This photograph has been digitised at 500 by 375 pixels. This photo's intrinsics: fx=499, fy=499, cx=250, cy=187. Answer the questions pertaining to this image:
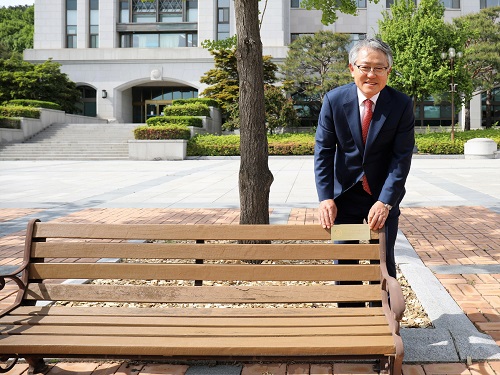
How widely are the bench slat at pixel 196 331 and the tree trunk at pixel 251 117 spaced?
252 cm

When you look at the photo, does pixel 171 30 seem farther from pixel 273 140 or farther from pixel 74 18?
pixel 273 140

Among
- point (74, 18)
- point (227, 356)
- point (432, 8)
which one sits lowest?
point (227, 356)

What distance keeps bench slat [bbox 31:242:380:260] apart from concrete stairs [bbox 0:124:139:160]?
2432 cm

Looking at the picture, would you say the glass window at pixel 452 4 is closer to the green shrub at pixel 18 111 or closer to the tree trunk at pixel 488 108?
the tree trunk at pixel 488 108

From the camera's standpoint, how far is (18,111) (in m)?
30.5

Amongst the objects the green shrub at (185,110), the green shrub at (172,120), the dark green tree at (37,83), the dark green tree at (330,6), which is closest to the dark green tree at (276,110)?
the green shrub at (185,110)

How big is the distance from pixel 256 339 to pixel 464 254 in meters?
3.98

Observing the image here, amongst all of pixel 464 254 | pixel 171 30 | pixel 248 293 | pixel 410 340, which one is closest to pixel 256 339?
pixel 248 293

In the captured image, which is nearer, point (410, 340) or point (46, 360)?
point (46, 360)

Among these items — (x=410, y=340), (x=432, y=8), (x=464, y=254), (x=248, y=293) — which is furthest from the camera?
(x=432, y=8)

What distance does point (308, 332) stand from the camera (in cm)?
258

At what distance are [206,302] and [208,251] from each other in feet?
0.99

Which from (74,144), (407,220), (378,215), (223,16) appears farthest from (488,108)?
(378,215)

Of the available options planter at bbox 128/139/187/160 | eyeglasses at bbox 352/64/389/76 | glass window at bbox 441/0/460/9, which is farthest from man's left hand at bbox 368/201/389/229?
glass window at bbox 441/0/460/9
